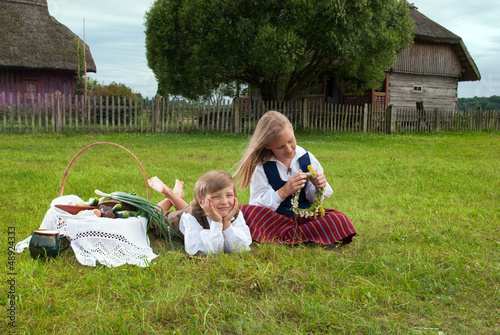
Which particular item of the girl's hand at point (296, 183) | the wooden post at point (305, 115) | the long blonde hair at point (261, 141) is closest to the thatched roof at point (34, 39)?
the wooden post at point (305, 115)

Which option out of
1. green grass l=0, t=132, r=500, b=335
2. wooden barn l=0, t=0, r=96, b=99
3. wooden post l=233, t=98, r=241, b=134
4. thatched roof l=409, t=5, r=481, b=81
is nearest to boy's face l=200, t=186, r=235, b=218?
green grass l=0, t=132, r=500, b=335

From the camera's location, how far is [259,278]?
2.76 m

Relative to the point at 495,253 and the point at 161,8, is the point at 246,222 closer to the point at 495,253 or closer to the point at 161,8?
the point at 495,253

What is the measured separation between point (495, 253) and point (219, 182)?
2.28 m

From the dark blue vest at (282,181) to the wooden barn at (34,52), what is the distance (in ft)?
71.1

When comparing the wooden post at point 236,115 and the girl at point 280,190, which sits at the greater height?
the wooden post at point 236,115

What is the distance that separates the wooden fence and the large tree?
158cm

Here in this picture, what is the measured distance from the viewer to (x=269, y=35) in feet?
48.1

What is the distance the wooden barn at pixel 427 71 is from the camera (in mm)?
23297

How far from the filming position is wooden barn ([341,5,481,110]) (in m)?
23.3

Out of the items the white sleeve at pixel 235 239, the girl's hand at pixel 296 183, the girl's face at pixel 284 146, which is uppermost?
the girl's face at pixel 284 146

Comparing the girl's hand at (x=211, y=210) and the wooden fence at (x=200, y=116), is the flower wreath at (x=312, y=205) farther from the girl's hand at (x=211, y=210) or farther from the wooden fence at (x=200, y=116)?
the wooden fence at (x=200, y=116)

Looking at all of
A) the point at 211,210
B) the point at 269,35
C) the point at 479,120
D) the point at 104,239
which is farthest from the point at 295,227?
the point at 479,120

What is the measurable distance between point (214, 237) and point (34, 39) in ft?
Result: 79.1
